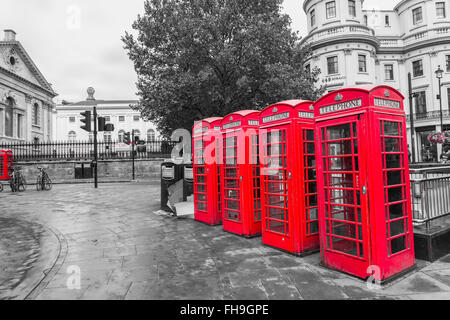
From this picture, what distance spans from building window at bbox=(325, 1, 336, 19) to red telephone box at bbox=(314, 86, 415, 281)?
30.3 metres

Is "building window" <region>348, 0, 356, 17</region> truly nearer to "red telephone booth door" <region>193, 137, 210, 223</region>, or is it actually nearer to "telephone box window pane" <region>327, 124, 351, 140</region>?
"red telephone booth door" <region>193, 137, 210, 223</region>

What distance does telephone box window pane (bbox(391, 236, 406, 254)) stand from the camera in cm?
389

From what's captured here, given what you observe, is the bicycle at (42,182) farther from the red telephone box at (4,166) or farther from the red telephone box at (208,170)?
the red telephone box at (208,170)

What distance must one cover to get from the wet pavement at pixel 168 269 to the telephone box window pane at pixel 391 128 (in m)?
1.91

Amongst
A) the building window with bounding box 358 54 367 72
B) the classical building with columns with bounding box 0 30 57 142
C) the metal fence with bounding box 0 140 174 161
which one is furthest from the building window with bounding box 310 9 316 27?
the classical building with columns with bounding box 0 30 57 142

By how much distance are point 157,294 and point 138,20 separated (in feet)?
55.6

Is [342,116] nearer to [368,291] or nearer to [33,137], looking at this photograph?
[368,291]

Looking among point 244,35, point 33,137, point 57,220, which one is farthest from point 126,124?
point 57,220

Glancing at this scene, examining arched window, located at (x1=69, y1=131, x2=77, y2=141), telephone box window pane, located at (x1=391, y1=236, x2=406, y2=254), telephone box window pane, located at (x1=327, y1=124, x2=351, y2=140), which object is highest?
arched window, located at (x1=69, y1=131, x2=77, y2=141)

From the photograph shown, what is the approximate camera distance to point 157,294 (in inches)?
136

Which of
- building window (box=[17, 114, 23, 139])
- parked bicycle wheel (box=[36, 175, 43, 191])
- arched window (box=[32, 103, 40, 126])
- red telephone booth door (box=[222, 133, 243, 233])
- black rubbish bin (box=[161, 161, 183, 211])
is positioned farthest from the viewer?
arched window (box=[32, 103, 40, 126])

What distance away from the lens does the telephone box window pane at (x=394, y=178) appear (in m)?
3.87

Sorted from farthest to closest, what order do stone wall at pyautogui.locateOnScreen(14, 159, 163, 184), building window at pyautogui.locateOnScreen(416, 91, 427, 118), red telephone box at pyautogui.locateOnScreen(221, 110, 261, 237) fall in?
building window at pyautogui.locateOnScreen(416, 91, 427, 118) → stone wall at pyautogui.locateOnScreen(14, 159, 163, 184) → red telephone box at pyautogui.locateOnScreen(221, 110, 261, 237)

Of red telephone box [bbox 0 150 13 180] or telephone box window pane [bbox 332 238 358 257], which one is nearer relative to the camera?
telephone box window pane [bbox 332 238 358 257]
